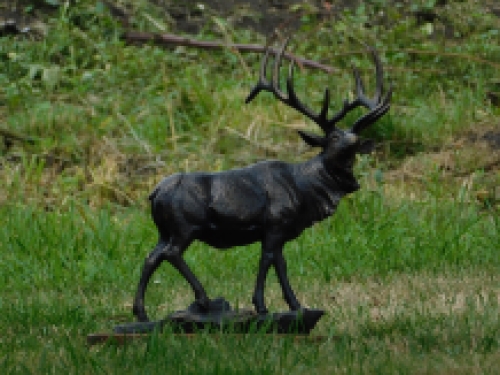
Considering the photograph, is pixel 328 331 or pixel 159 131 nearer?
pixel 328 331

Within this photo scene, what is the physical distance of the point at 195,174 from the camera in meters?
4.05

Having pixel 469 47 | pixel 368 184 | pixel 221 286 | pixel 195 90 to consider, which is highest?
pixel 469 47

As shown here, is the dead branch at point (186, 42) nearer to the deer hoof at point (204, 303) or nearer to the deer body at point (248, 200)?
Answer: the deer body at point (248, 200)

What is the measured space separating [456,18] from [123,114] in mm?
4700

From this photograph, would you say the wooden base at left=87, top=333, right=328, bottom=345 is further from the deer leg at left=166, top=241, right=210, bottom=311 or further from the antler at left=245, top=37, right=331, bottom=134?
the antler at left=245, top=37, right=331, bottom=134

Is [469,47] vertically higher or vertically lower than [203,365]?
higher

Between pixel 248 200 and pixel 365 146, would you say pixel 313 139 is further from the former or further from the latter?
pixel 248 200

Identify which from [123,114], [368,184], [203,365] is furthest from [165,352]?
[123,114]

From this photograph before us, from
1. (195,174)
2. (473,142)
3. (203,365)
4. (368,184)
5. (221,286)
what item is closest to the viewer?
(203,365)

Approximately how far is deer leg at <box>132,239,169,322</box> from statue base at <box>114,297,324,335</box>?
69 millimetres

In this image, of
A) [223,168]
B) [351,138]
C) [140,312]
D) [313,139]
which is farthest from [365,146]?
[223,168]

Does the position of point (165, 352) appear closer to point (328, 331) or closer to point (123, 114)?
point (328, 331)

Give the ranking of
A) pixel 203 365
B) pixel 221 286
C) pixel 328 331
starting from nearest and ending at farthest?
pixel 203 365 < pixel 328 331 < pixel 221 286

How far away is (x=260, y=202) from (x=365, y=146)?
1.80 ft
